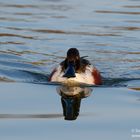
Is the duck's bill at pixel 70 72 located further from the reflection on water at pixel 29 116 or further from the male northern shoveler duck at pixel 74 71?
the reflection on water at pixel 29 116

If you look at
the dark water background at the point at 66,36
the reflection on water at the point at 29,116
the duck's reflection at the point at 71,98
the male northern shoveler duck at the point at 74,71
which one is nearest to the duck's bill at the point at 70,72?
the male northern shoveler duck at the point at 74,71

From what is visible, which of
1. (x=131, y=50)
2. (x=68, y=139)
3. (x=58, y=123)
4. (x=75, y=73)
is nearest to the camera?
(x=68, y=139)

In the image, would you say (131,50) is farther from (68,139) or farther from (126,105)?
(68,139)

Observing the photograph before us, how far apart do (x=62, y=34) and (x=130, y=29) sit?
1.97 meters

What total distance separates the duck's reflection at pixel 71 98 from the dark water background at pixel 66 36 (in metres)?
1.35

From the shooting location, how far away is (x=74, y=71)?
11.9 meters

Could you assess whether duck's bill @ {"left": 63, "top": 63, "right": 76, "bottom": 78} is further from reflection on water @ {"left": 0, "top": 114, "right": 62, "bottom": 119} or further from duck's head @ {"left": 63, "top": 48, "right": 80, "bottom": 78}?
reflection on water @ {"left": 0, "top": 114, "right": 62, "bottom": 119}

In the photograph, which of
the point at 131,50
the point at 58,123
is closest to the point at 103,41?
the point at 131,50

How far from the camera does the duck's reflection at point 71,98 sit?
10227mm

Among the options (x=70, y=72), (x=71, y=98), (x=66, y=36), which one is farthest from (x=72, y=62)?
(x=66, y=36)

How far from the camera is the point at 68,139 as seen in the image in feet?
28.8

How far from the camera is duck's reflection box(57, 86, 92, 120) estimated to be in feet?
33.6

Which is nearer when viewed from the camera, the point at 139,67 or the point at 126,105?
the point at 126,105

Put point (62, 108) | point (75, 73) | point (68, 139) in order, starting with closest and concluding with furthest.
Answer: point (68, 139) → point (62, 108) → point (75, 73)
